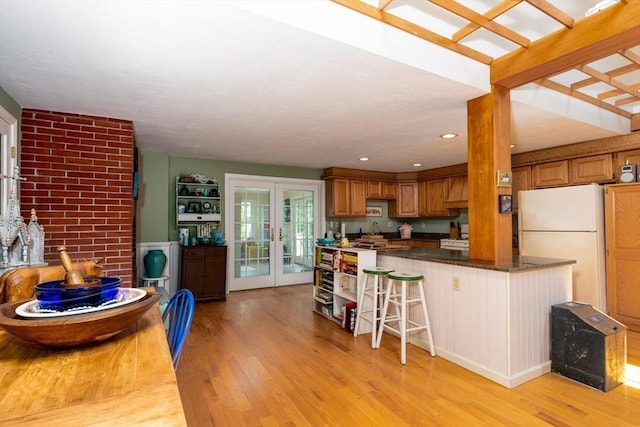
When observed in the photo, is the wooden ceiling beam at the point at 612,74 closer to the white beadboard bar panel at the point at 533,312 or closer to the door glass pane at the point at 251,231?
the white beadboard bar panel at the point at 533,312

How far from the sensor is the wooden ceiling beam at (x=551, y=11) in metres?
1.70

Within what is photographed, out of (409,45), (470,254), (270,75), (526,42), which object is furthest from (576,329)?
(270,75)

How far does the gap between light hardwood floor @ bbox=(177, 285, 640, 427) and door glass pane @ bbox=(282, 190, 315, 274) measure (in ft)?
8.74

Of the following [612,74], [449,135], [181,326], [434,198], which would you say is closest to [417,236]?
[434,198]

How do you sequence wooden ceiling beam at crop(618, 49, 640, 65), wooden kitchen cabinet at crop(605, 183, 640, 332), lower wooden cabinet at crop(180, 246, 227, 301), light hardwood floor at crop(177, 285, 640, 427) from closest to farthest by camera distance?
1. light hardwood floor at crop(177, 285, 640, 427)
2. wooden ceiling beam at crop(618, 49, 640, 65)
3. wooden kitchen cabinet at crop(605, 183, 640, 332)
4. lower wooden cabinet at crop(180, 246, 227, 301)

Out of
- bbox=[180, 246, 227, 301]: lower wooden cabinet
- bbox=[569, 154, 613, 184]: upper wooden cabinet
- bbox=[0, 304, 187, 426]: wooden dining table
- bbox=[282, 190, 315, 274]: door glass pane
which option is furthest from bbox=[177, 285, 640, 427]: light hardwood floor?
bbox=[282, 190, 315, 274]: door glass pane

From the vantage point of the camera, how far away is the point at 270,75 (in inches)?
85.8

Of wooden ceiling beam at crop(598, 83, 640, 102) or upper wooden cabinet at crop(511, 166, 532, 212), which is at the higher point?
wooden ceiling beam at crop(598, 83, 640, 102)

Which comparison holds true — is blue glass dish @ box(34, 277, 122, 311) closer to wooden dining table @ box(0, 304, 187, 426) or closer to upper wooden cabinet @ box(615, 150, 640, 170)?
wooden dining table @ box(0, 304, 187, 426)

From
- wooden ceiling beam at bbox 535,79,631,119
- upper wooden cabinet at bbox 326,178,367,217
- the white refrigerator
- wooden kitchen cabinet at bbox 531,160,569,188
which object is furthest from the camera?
upper wooden cabinet at bbox 326,178,367,217

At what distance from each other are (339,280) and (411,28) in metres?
2.62

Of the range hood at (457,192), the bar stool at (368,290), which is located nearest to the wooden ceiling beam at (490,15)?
the bar stool at (368,290)

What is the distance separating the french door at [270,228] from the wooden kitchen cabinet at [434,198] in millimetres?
1976

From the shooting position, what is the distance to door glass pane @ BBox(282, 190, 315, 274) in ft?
19.2
